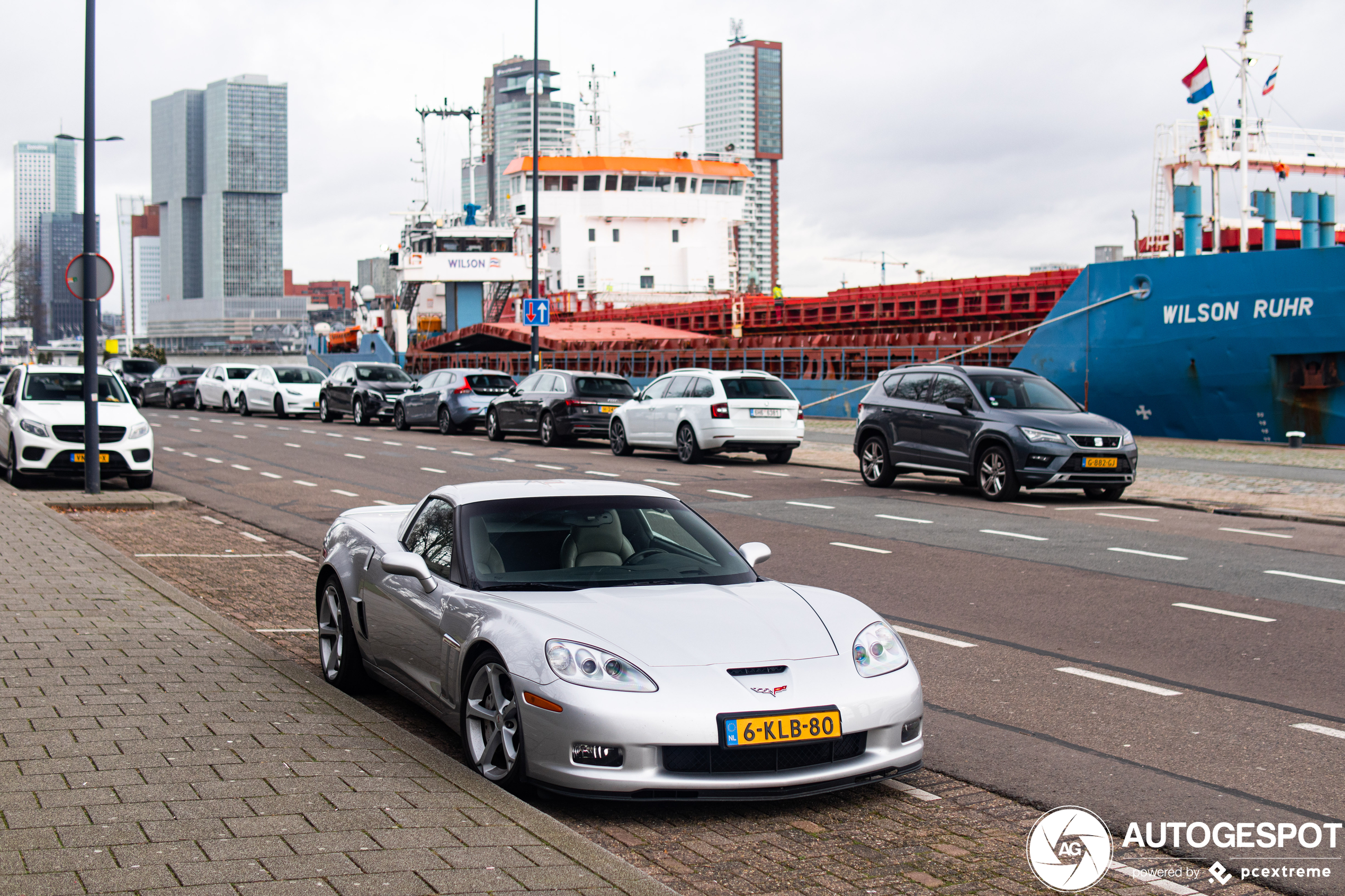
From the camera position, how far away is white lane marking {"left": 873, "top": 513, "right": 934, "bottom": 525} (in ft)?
46.4

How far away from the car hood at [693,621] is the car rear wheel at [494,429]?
22583mm

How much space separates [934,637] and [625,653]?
383cm

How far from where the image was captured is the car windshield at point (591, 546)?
568cm

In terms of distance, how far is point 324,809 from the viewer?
14.5 feet

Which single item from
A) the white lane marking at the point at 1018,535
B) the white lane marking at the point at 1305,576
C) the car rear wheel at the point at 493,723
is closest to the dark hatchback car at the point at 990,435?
the white lane marking at the point at 1018,535

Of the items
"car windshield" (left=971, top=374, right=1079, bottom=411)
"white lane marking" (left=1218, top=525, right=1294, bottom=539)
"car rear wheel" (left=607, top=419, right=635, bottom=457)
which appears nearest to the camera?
"white lane marking" (left=1218, top=525, right=1294, bottom=539)

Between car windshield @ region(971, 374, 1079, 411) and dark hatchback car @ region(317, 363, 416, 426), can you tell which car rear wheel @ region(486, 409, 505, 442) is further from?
car windshield @ region(971, 374, 1079, 411)

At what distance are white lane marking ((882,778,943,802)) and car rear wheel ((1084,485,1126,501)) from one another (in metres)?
11.5

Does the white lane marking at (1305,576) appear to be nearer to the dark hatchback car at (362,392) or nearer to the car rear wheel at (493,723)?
the car rear wheel at (493,723)

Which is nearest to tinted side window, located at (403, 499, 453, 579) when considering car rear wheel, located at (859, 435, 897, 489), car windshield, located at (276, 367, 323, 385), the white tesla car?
car rear wheel, located at (859, 435, 897, 489)

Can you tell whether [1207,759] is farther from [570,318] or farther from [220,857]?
[570,318]

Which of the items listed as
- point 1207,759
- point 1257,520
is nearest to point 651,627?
point 1207,759

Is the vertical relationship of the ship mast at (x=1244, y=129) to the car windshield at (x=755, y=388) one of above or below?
above

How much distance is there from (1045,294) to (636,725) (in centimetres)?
3134
